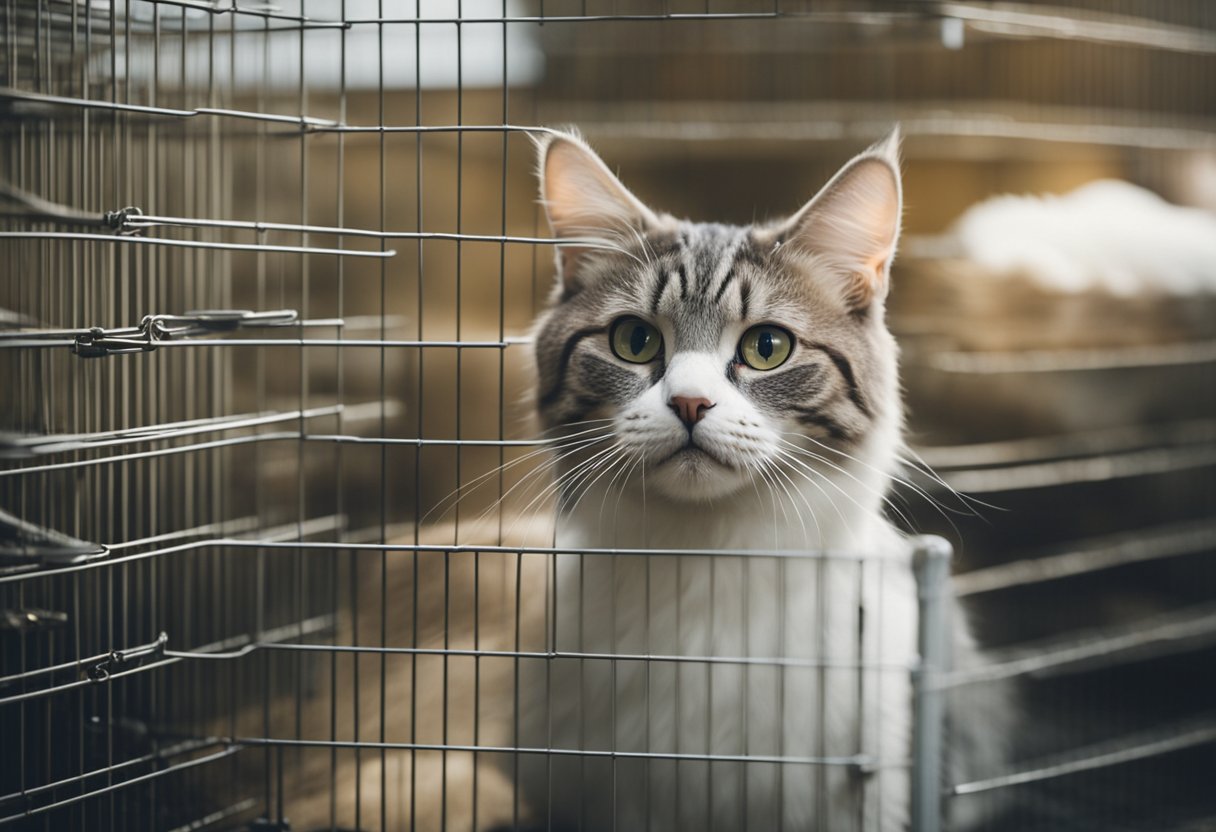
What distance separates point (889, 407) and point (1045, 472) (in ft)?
3.28

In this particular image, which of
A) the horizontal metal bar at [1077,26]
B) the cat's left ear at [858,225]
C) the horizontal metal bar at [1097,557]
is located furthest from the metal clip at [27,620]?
the horizontal metal bar at [1077,26]

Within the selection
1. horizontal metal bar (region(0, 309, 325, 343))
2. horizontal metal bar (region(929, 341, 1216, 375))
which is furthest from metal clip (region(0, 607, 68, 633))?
horizontal metal bar (region(929, 341, 1216, 375))

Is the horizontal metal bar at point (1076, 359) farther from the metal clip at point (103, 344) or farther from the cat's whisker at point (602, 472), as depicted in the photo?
the metal clip at point (103, 344)

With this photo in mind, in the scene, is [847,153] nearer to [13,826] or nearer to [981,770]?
[981,770]

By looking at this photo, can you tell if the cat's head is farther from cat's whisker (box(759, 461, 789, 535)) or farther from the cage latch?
the cage latch

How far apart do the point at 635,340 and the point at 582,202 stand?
22 centimetres

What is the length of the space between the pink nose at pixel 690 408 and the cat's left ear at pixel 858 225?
310 mm

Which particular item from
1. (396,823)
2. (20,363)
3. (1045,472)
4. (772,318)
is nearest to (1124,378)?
(1045,472)

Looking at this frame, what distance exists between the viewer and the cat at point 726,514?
126 centimetres

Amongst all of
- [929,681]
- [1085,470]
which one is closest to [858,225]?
[929,681]

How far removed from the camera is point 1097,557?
7.29ft

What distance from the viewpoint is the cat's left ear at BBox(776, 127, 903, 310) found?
126 centimetres

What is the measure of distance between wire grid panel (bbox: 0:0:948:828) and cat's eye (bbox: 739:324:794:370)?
26 centimetres

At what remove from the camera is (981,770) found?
153 centimetres
